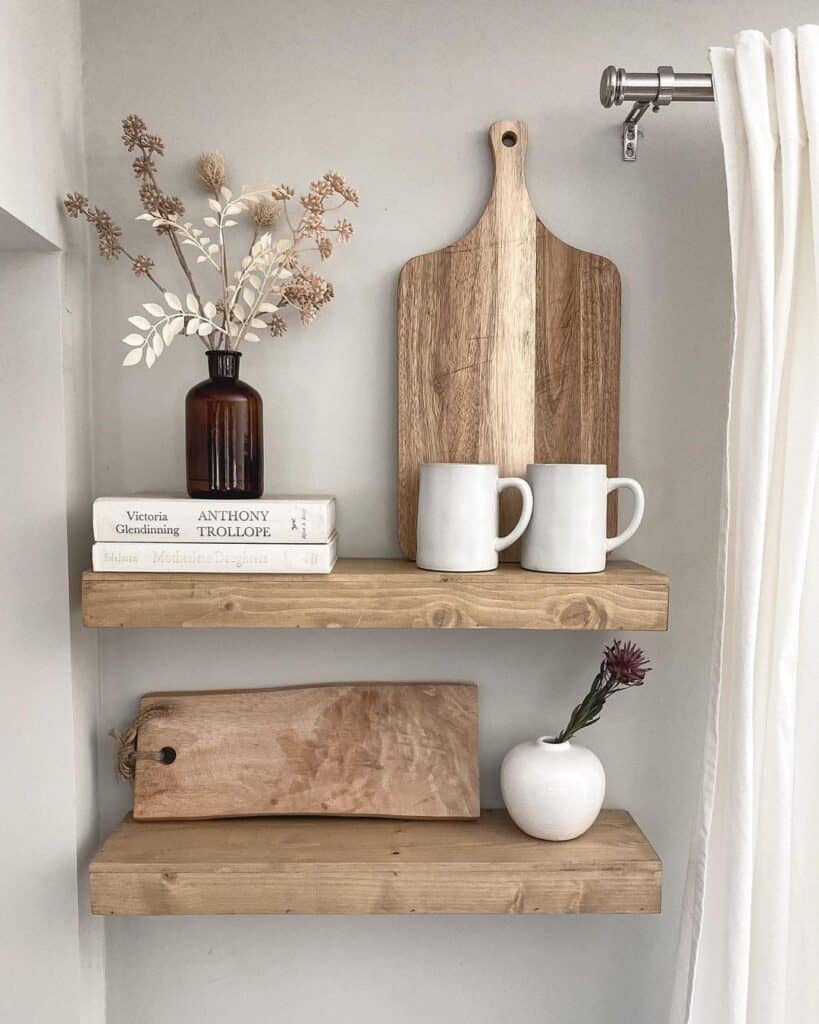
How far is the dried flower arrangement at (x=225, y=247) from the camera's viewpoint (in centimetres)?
90

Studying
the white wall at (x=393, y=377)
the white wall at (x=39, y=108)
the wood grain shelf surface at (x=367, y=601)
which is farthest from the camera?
the white wall at (x=393, y=377)

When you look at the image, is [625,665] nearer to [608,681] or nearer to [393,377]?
[608,681]

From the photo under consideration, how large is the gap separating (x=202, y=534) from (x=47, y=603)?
0.21 metres

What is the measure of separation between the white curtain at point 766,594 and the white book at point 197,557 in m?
0.44

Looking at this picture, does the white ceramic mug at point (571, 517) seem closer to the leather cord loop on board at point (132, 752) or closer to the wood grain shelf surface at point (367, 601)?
the wood grain shelf surface at point (367, 601)

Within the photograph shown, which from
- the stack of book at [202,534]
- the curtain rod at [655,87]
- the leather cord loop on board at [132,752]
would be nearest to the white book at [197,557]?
the stack of book at [202,534]

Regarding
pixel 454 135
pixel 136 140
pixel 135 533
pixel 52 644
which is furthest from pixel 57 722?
pixel 454 135

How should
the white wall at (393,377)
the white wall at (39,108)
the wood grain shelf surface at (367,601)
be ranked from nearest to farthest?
the white wall at (39,108) → the wood grain shelf surface at (367,601) → the white wall at (393,377)

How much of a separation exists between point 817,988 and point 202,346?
3.13ft

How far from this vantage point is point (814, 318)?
2.88ft

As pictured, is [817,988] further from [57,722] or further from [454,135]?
[454,135]

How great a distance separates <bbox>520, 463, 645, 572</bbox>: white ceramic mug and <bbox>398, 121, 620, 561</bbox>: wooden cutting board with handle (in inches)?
3.5

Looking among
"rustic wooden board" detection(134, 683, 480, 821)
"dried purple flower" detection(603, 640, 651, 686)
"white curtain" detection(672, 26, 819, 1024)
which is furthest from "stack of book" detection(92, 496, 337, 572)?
"white curtain" detection(672, 26, 819, 1024)

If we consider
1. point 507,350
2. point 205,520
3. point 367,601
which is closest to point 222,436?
point 205,520
